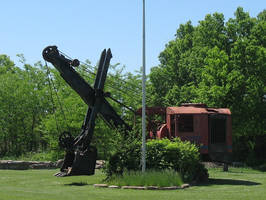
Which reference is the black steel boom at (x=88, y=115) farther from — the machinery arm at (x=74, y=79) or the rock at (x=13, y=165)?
the rock at (x=13, y=165)

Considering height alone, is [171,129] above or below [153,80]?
below

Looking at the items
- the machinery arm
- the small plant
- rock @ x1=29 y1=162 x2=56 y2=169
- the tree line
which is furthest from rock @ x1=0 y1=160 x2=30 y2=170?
the small plant

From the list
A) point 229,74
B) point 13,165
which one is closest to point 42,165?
point 13,165

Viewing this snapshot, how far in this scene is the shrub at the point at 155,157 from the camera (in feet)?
64.6

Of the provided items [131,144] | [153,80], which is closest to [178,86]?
[153,80]

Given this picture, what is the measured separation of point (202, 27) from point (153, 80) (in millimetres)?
8539

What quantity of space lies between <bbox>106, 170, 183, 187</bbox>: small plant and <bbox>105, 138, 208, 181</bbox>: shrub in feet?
3.31

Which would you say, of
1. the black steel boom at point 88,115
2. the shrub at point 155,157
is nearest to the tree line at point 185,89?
the black steel boom at point 88,115

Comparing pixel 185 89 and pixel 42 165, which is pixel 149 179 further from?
pixel 185 89

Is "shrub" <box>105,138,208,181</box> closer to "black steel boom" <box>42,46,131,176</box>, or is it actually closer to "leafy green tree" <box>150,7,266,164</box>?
"black steel boom" <box>42,46,131,176</box>

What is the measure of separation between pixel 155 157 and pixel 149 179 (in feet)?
7.47

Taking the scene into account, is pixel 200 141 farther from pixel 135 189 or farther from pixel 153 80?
pixel 153 80

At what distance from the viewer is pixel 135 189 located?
17.2 metres

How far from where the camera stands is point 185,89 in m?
41.7
